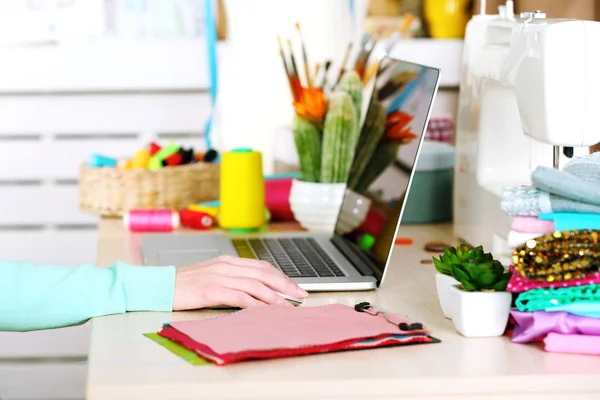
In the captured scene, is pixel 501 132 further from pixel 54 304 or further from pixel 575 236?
pixel 54 304

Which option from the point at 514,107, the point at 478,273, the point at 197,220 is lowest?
the point at 197,220

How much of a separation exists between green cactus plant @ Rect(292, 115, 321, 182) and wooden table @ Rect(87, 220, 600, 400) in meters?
0.66

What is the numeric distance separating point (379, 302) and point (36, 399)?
1773 millimetres

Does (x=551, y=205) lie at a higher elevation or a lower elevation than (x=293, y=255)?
higher

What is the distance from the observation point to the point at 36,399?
8.63 feet

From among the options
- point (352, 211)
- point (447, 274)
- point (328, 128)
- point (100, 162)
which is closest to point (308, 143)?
point (328, 128)

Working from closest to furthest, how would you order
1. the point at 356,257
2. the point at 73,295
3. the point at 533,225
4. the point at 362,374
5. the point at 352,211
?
the point at 362,374 < the point at 533,225 < the point at 73,295 < the point at 356,257 < the point at 352,211

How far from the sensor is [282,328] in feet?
3.07

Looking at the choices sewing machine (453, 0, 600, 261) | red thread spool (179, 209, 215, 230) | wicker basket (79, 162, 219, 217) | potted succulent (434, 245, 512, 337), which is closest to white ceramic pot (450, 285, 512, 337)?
potted succulent (434, 245, 512, 337)

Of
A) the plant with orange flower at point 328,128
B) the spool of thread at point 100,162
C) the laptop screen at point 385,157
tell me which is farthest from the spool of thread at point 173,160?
the laptop screen at point 385,157

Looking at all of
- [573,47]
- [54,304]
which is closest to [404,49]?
[573,47]

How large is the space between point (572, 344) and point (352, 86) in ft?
2.49

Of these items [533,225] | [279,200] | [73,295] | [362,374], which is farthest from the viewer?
[279,200]

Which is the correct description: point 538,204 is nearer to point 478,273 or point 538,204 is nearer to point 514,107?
point 478,273
